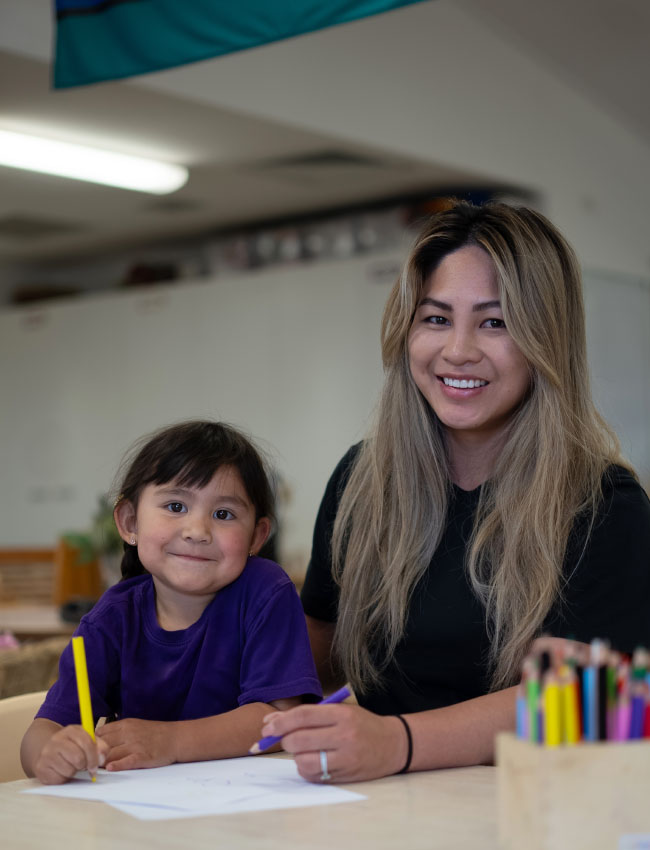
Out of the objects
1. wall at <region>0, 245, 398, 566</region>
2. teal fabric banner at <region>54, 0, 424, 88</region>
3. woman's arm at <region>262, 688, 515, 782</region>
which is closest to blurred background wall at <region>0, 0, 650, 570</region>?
wall at <region>0, 245, 398, 566</region>

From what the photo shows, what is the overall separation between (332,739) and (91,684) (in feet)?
1.50

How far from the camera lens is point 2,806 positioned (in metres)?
1.21

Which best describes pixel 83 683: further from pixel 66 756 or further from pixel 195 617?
pixel 195 617

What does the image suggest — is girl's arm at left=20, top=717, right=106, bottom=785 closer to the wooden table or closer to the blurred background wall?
the wooden table

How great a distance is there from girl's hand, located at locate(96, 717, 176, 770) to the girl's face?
22 centimetres

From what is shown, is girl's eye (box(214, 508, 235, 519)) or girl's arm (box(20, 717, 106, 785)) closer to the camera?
girl's arm (box(20, 717, 106, 785))

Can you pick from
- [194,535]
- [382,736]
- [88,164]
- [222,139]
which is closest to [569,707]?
[382,736]

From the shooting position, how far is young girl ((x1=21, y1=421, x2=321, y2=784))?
5.02 feet

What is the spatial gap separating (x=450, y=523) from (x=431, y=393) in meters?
0.19

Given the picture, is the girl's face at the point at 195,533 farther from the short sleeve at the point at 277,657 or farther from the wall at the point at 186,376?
the wall at the point at 186,376

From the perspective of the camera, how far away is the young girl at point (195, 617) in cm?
153

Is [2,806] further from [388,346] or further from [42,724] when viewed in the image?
[388,346]

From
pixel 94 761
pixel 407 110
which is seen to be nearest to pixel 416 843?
pixel 94 761

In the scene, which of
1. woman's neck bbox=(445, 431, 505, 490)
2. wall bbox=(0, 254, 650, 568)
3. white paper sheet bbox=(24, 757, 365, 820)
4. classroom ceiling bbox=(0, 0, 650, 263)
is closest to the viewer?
white paper sheet bbox=(24, 757, 365, 820)
